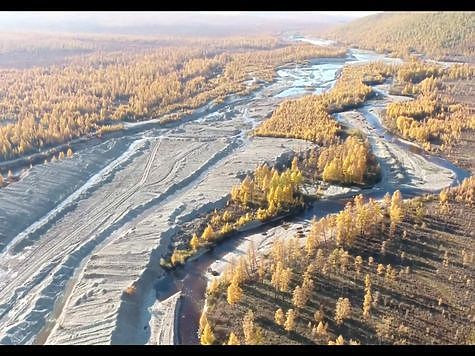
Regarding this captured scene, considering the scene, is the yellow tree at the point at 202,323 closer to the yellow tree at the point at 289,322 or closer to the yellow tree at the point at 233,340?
the yellow tree at the point at 233,340

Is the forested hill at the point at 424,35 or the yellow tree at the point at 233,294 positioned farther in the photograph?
the forested hill at the point at 424,35

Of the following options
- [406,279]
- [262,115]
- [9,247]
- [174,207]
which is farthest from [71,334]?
[262,115]

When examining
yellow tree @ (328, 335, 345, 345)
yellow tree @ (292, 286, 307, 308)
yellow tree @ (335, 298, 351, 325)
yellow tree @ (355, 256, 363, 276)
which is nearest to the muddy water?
yellow tree @ (292, 286, 307, 308)

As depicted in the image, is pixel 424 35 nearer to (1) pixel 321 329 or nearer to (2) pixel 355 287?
(2) pixel 355 287

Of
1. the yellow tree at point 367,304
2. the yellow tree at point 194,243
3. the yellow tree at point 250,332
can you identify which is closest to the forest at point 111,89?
the yellow tree at point 194,243

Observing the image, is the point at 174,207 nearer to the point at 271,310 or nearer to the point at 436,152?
the point at 271,310

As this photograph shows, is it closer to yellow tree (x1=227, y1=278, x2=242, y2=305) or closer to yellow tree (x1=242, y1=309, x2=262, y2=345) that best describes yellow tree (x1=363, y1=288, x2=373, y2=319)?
yellow tree (x1=242, y1=309, x2=262, y2=345)

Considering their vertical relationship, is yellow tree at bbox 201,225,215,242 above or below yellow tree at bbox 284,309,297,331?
above

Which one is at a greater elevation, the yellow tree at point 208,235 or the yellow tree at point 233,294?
the yellow tree at point 208,235
